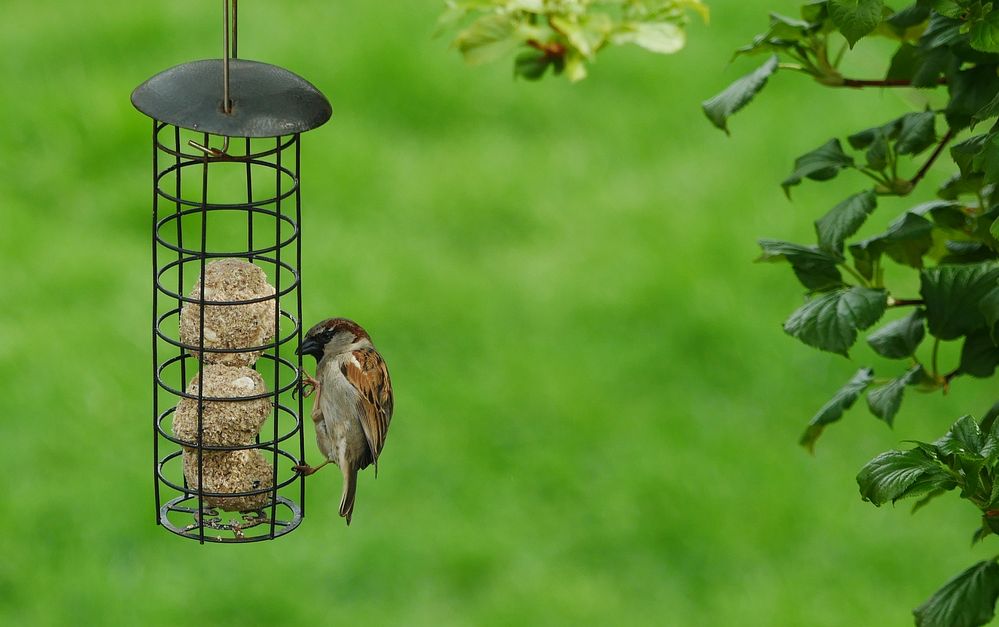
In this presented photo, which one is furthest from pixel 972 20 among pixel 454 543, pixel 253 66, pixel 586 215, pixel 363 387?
pixel 586 215

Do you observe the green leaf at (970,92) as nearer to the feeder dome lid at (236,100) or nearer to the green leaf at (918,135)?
the green leaf at (918,135)

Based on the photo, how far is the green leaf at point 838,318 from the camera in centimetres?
289

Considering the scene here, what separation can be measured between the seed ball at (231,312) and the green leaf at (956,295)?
1.48m

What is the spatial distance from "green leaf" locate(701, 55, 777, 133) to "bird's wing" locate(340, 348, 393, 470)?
3.55ft

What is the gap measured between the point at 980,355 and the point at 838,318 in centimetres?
37

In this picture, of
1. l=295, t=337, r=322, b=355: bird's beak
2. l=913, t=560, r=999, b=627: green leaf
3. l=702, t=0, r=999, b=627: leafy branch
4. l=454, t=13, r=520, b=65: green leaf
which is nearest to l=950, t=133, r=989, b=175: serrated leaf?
l=702, t=0, r=999, b=627: leafy branch

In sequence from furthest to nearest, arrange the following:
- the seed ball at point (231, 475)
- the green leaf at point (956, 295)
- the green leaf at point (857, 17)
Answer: the seed ball at point (231, 475), the green leaf at point (956, 295), the green leaf at point (857, 17)

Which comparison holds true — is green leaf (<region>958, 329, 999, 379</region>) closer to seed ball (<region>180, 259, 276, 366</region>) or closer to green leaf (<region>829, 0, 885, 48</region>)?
green leaf (<region>829, 0, 885, 48</region>)

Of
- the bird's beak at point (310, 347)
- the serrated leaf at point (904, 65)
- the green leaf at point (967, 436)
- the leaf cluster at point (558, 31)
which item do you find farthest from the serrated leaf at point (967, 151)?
the bird's beak at point (310, 347)

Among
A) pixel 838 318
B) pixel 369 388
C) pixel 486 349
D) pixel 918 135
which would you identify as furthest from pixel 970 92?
pixel 486 349

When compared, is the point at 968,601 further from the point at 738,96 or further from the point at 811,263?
the point at 738,96

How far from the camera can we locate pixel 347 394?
370 cm

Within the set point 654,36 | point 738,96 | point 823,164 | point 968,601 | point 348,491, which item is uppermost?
point 654,36

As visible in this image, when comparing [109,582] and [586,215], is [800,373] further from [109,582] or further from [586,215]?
[109,582]
